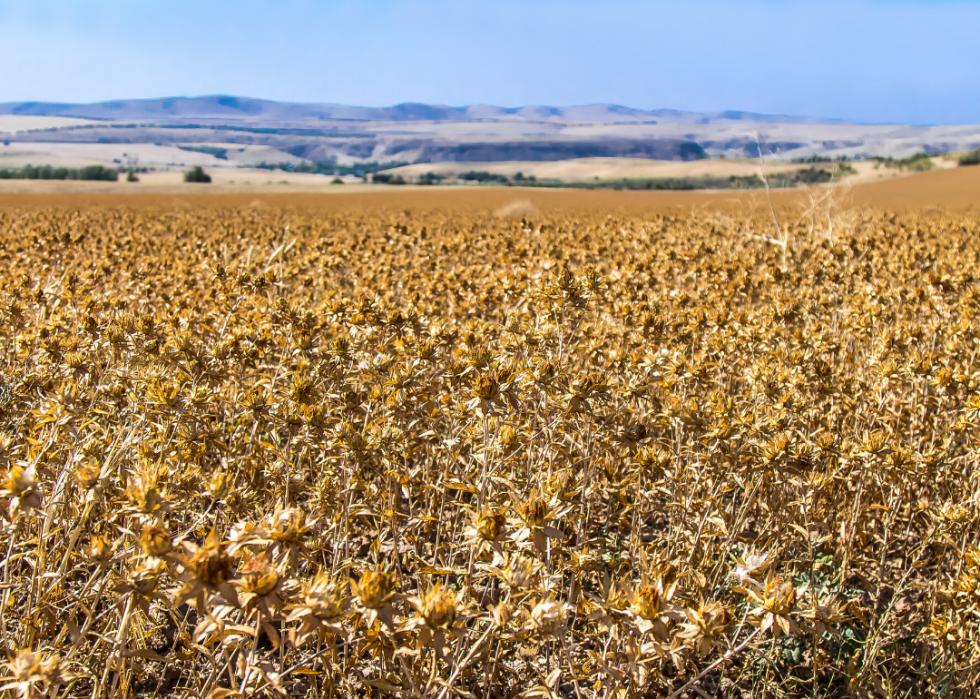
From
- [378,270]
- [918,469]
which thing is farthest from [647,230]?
[918,469]

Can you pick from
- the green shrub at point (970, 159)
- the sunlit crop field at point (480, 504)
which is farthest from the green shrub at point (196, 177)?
the green shrub at point (970, 159)

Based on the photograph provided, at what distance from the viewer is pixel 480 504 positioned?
2.31 m

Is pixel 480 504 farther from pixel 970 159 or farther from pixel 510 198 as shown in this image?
pixel 970 159

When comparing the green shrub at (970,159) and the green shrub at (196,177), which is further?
the green shrub at (196,177)

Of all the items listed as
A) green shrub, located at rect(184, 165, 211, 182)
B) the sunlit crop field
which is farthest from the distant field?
the sunlit crop field

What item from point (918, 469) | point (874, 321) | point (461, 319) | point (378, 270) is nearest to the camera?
point (918, 469)

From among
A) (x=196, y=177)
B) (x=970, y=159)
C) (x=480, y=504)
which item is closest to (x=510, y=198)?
(x=480, y=504)

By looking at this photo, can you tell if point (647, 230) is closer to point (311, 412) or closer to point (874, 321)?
point (874, 321)

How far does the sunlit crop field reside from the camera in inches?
68.9

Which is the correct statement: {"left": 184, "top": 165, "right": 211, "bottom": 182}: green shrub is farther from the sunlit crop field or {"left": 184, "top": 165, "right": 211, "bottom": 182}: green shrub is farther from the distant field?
the sunlit crop field

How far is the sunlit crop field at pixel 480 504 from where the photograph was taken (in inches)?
68.9

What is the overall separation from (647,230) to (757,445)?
11.1m

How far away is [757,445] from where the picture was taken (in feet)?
9.50

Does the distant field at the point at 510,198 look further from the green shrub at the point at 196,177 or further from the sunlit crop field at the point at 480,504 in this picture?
the sunlit crop field at the point at 480,504
